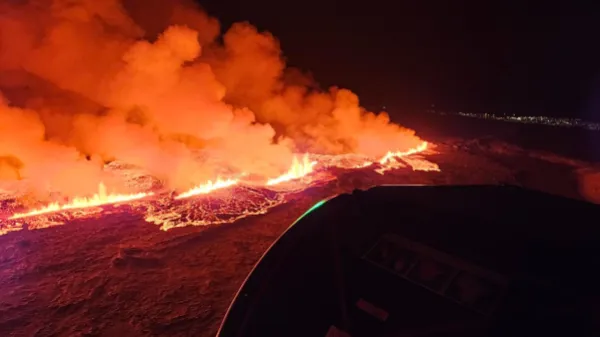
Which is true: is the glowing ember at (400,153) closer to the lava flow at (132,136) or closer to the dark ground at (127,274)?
the lava flow at (132,136)

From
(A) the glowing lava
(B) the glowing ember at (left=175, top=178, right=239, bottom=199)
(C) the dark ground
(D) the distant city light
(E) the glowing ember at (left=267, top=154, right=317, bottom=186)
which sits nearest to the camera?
(C) the dark ground

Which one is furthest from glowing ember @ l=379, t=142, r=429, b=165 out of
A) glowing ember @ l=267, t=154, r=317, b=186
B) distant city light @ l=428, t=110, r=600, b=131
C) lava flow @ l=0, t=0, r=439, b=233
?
distant city light @ l=428, t=110, r=600, b=131

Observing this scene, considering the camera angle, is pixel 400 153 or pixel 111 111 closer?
pixel 111 111

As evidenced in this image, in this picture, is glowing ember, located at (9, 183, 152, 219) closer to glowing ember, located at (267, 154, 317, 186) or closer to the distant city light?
glowing ember, located at (267, 154, 317, 186)

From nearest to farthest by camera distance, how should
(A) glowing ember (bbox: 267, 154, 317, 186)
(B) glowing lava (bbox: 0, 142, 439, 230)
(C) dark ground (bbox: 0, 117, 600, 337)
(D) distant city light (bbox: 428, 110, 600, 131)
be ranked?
(C) dark ground (bbox: 0, 117, 600, 337)
(B) glowing lava (bbox: 0, 142, 439, 230)
(A) glowing ember (bbox: 267, 154, 317, 186)
(D) distant city light (bbox: 428, 110, 600, 131)

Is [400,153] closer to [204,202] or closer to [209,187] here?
[209,187]

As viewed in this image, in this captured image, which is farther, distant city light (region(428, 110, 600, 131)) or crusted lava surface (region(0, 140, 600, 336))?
distant city light (region(428, 110, 600, 131))

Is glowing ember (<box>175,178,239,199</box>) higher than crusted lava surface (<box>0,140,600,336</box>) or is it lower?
higher

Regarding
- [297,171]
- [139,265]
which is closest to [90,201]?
[139,265]
